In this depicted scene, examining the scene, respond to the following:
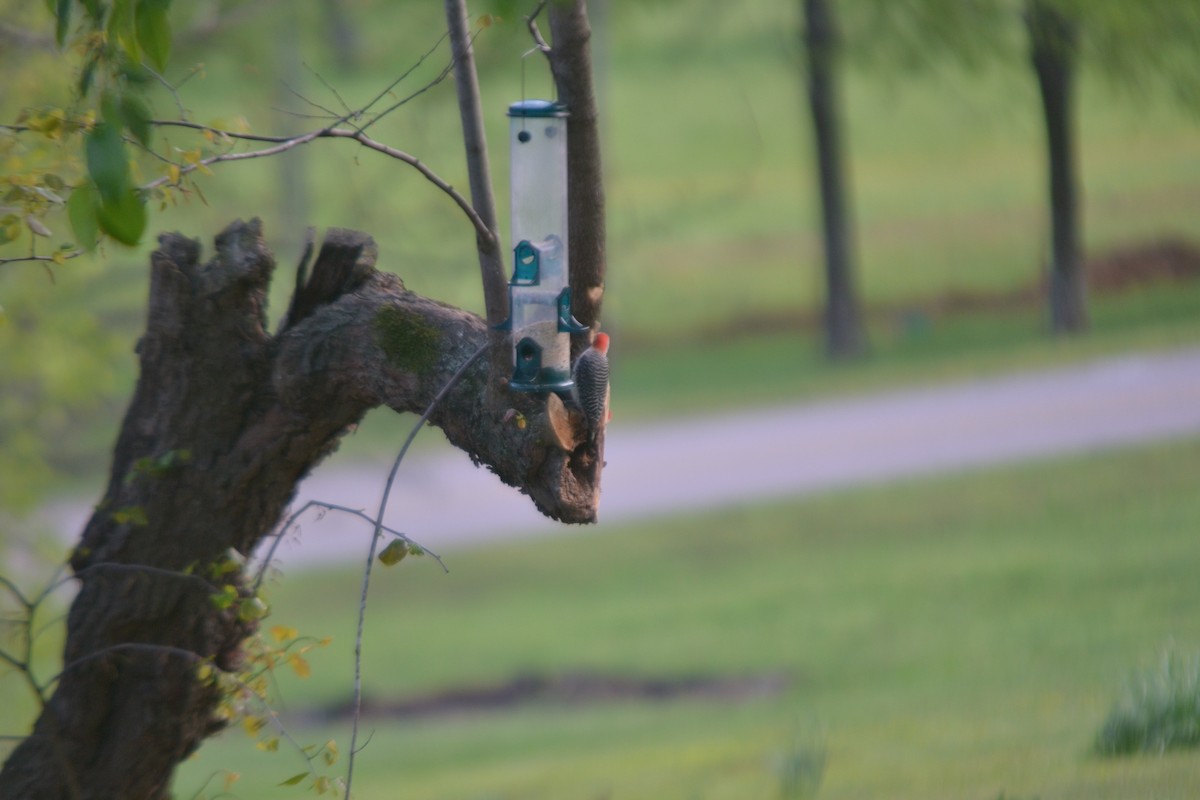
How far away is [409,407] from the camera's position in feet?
11.8

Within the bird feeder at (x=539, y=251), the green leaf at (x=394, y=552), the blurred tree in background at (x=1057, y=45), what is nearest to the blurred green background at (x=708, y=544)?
the bird feeder at (x=539, y=251)

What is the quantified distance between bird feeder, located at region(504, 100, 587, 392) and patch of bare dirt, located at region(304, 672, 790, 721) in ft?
21.2

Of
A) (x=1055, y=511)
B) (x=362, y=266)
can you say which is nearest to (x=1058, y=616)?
(x=1055, y=511)

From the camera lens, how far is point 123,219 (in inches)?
87.9

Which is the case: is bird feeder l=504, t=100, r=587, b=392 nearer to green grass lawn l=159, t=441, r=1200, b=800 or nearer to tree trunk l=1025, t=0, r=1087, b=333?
green grass lawn l=159, t=441, r=1200, b=800

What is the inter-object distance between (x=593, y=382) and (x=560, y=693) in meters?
7.27

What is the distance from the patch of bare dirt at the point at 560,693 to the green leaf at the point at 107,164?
25.0 ft

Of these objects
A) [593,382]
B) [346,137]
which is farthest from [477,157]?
[593,382]

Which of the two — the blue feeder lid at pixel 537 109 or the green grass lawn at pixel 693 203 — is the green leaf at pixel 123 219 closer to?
the green grass lawn at pixel 693 203

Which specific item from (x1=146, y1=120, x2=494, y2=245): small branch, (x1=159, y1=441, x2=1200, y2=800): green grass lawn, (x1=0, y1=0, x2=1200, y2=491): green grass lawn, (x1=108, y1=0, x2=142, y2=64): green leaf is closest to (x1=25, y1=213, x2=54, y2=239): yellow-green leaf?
(x1=146, y1=120, x2=494, y2=245): small branch

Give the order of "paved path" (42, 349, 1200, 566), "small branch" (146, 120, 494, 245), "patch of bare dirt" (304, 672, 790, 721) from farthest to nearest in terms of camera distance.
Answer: "paved path" (42, 349, 1200, 566)
"patch of bare dirt" (304, 672, 790, 721)
"small branch" (146, 120, 494, 245)

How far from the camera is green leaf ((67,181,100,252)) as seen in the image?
2.36 m

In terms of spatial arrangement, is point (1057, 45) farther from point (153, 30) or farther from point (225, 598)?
point (153, 30)

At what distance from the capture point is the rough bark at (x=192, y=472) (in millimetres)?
3738
